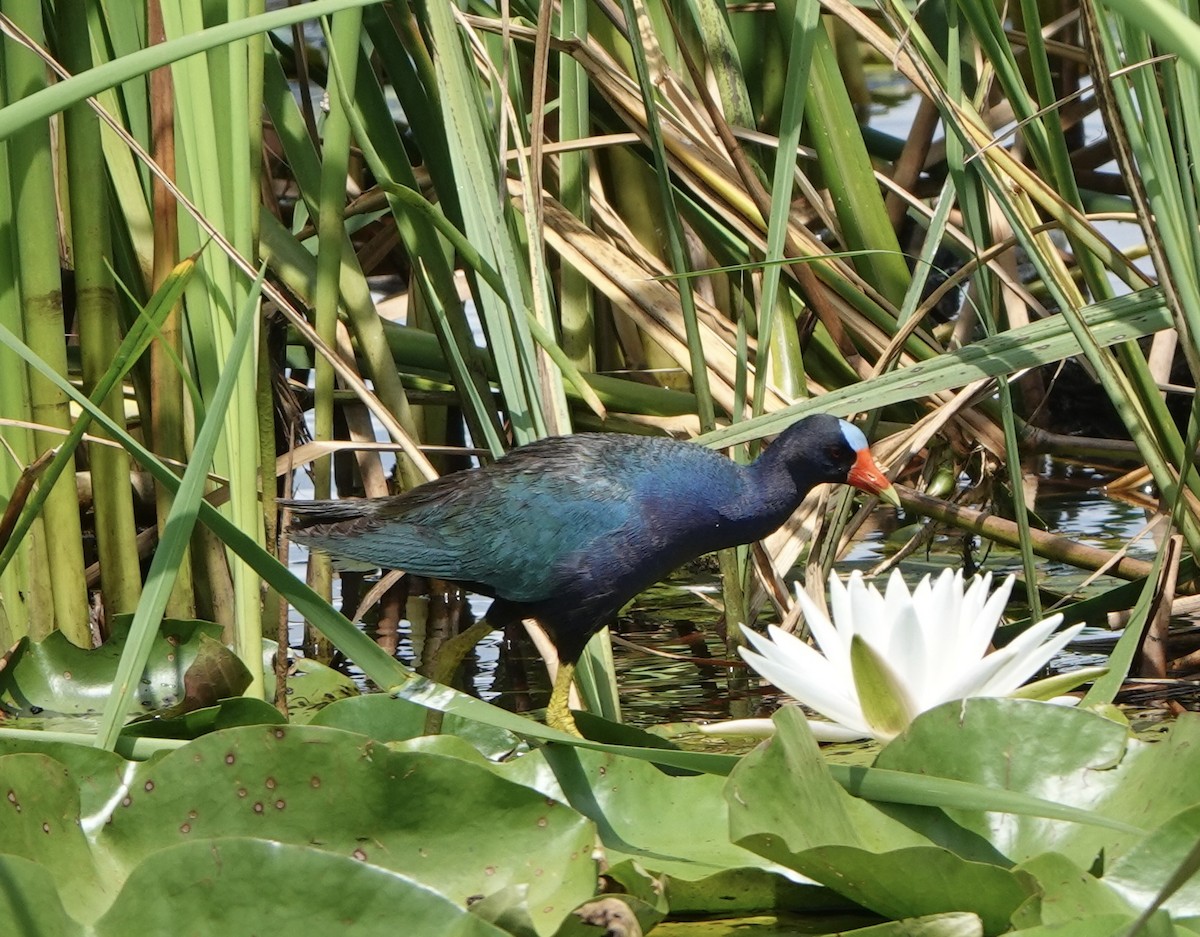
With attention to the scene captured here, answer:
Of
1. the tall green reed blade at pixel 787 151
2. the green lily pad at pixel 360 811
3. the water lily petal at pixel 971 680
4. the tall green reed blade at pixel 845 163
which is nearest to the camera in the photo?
the green lily pad at pixel 360 811

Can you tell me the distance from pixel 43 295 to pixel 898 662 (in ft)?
3.78

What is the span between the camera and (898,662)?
1350 millimetres

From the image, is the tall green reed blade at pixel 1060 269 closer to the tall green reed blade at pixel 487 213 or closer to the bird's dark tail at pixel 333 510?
the tall green reed blade at pixel 487 213

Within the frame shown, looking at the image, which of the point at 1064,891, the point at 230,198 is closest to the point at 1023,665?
the point at 1064,891

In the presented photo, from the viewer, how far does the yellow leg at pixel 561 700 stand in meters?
1.95

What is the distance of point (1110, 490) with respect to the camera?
3.00 metres

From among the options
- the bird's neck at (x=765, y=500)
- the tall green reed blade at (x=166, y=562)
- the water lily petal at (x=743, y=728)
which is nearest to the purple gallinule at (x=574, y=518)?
the bird's neck at (x=765, y=500)

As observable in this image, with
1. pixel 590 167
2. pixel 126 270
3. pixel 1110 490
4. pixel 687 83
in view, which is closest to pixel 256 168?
pixel 126 270

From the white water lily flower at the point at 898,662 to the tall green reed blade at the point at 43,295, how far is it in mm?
965

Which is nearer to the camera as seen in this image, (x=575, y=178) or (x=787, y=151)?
(x=787, y=151)

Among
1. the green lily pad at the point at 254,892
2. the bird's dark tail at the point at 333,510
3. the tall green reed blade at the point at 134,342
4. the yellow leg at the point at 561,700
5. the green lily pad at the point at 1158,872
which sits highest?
the tall green reed blade at the point at 134,342

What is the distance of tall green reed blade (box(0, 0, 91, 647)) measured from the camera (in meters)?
1.77

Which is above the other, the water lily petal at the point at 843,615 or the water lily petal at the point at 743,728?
the water lily petal at the point at 843,615

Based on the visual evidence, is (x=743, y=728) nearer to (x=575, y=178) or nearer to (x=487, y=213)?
(x=487, y=213)
